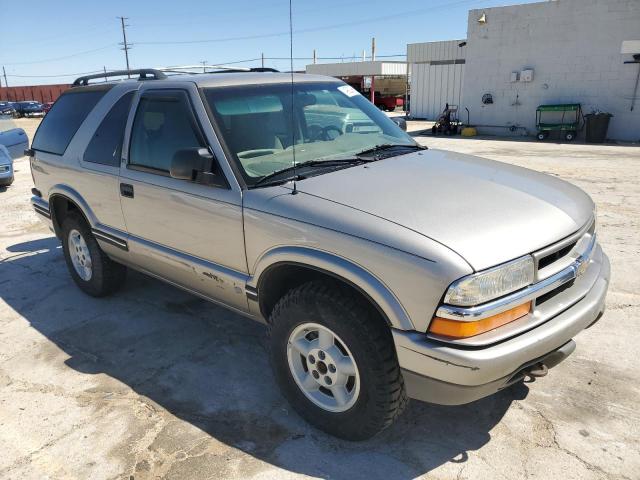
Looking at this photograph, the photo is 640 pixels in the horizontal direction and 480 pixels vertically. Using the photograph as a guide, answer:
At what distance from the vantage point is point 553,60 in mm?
17562

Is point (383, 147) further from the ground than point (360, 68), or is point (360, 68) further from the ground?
point (360, 68)

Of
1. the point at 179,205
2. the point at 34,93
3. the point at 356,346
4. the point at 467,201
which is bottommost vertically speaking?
the point at 356,346

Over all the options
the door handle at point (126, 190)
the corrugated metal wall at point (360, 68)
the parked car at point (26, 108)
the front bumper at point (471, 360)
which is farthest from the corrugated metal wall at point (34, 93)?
the front bumper at point (471, 360)

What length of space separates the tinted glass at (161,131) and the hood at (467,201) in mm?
966

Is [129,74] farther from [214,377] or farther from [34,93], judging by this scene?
[34,93]

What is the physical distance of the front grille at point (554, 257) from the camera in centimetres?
238

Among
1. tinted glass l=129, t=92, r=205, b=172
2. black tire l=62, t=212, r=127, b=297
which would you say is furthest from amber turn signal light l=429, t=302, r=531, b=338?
black tire l=62, t=212, r=127, b=297

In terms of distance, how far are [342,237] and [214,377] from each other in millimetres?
1601

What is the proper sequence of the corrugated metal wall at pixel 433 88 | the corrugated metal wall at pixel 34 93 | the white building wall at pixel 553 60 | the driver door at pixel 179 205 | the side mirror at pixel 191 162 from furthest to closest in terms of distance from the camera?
the corrugated metal wall at pixel 34 93 → the corrugated metal wall at pixel 433 88 → the white building wall at pixel 553 60 → the driver door at pixel 179 205 → the side mirror at pixel 191 162

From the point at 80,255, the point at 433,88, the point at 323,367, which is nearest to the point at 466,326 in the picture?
the point at 323,367

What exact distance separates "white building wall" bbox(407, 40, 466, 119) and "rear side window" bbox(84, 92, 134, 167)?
2213cm

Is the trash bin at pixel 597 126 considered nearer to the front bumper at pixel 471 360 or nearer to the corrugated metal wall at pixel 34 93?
the front bumper at pixel 471 360

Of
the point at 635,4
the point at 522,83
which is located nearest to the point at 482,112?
the point at 522,83

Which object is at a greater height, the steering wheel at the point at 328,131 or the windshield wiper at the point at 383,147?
the steering wheel at the point at 328,131
